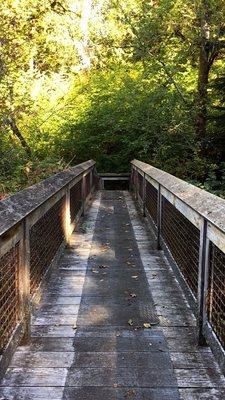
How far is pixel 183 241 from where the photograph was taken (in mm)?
4344

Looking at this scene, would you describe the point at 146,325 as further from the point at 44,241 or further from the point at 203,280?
the point at 44,241

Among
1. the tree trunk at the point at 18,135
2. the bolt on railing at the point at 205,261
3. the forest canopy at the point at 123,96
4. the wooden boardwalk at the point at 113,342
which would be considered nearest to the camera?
the wooden boardwalk at the point at 113,342

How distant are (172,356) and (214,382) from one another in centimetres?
41

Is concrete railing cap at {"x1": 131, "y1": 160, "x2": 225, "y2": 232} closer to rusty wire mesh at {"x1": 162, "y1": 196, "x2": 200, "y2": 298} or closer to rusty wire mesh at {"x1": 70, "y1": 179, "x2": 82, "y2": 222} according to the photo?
rusty wire mesh at {"x1": 162, "y1": 196, "x2": 200, "y2": 298}

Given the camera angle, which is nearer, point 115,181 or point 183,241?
point 183,241

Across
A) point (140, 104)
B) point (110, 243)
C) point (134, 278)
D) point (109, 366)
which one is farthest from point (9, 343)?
point (140, 104)

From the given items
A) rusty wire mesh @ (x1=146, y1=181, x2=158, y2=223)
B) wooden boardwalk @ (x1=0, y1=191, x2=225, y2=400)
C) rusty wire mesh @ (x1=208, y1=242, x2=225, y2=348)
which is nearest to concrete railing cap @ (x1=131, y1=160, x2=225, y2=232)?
rusty wire mesh @ (x1=208, y1=242, x2=225, y2=348)

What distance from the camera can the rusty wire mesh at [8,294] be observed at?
2.60 meters

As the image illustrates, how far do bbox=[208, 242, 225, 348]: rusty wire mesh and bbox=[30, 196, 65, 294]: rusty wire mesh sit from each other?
1506 mm

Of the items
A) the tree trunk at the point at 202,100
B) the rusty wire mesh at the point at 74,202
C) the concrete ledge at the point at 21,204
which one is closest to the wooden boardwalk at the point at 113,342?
the concrete ledge at the point at 21,204

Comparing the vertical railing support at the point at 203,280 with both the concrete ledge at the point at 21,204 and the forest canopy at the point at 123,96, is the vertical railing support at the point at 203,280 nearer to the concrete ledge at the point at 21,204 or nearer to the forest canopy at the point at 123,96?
the concrete ledge at the point at 21,204

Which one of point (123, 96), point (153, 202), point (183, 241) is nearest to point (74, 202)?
point (153, 202)

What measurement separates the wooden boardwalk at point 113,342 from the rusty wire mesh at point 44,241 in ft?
0.85

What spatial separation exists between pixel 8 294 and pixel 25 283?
299 mm
